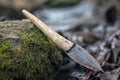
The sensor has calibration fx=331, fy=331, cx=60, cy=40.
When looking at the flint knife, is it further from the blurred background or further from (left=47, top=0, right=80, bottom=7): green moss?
(left=47, top=0, right=80, bottom=7): green moss

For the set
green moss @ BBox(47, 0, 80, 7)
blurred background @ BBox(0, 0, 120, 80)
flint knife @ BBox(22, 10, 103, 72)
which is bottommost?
flint knife @ BBox(22, 10, 103, 72)

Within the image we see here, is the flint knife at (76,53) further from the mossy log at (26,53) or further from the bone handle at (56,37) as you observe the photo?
the mossy log at (26,53)

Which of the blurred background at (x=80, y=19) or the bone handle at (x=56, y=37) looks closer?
the bone handle at (x=56, y=37)

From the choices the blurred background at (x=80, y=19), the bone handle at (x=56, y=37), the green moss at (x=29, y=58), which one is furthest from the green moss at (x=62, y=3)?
the green moss at (x=29, y=58)

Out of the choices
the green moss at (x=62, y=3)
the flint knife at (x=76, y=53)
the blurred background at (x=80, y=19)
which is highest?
the green moss at (x=62, y=3)

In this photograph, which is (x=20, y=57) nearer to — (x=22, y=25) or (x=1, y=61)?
(x=1, y=61)

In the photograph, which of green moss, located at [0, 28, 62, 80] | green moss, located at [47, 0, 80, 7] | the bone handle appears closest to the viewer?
green moss, located at [0, 28, 62, 80]

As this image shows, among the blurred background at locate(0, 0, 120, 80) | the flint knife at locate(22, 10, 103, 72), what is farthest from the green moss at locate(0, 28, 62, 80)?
the blurred background at locate(0, 0, 120, 80)

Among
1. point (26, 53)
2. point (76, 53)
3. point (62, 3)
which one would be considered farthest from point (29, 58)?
point (62, 3)

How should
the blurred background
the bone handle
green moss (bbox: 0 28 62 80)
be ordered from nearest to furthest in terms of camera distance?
green moss (bbox: 0 28 62 80), the bone handle, the blurred background

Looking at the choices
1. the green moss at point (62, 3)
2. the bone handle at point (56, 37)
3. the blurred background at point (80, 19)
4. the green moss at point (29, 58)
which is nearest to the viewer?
the green moss at point (29, 58)
